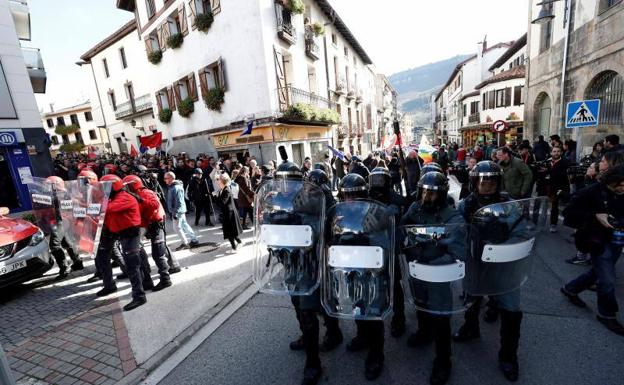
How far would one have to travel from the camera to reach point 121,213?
4.07 m

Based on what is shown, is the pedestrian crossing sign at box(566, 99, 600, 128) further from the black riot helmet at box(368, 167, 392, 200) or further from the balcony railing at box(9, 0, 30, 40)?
the balcony railing at box(9, 0, 30, 40)

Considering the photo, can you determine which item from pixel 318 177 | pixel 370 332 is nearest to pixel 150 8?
pixel 318 177

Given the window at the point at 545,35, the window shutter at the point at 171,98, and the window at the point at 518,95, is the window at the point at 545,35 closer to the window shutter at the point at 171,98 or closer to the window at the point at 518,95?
the window at the point at 518,95

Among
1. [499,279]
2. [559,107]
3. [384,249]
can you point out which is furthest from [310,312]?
[559,107]

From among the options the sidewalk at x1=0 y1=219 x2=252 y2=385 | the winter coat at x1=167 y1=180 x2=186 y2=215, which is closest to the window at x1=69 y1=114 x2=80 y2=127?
the sidewalk at x1=0 y1=219 x2=252 y2=385

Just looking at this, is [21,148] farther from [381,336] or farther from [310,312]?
[381,336]

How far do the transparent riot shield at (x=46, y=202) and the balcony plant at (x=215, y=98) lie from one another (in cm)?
907

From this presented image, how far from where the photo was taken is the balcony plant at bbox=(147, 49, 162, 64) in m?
16.3

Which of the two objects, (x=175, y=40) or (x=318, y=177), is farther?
(x=175, y=40)

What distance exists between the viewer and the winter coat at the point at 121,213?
158 inches

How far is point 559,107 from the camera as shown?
443 inches

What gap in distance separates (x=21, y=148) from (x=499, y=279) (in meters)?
12.1

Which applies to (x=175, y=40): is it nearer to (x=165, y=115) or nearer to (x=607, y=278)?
(x=165, y=115)

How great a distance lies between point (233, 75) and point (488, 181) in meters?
12.7
